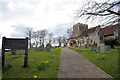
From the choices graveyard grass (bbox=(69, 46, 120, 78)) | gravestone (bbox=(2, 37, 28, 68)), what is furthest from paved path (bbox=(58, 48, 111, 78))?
gravestone (bbox=(2, 37, 28, 68))

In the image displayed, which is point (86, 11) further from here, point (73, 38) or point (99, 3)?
point (73, 38)

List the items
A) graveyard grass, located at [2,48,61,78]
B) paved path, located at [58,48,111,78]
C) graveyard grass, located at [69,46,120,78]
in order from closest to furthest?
graveyard grass, located at [2,48,61,78] < paved path, located at [58,48,111,78] < graveyard grass, located at [69,46,120,78]

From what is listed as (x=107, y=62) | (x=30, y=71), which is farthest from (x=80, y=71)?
(x=107, y=62)

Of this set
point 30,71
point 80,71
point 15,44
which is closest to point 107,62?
point 80,71

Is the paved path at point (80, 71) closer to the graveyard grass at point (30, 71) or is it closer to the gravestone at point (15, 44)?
the graveyard grass at point (30, 71)

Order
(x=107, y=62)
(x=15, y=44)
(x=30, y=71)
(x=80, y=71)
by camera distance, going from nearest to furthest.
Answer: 1. (x=30, y=71)
2. (x=80, y=71)
3. (x=15, y=44)
4. (x=107, y=62)

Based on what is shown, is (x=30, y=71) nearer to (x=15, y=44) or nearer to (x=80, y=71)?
(x=15, y=44)

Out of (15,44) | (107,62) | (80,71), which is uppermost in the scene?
(15,44)

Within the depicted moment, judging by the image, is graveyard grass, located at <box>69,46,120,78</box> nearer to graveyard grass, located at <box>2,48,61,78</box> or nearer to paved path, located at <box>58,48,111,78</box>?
paved path, located at <box>58,48,111,78</box>

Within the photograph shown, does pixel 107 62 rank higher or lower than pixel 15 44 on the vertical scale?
lower

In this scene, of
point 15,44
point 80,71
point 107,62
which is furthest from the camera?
point 107,62

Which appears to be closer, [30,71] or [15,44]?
[30,71]

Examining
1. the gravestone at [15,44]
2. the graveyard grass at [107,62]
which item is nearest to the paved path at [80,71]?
the graveyard grass at [107,62]

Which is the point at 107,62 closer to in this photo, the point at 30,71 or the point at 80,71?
the point at 80,71
